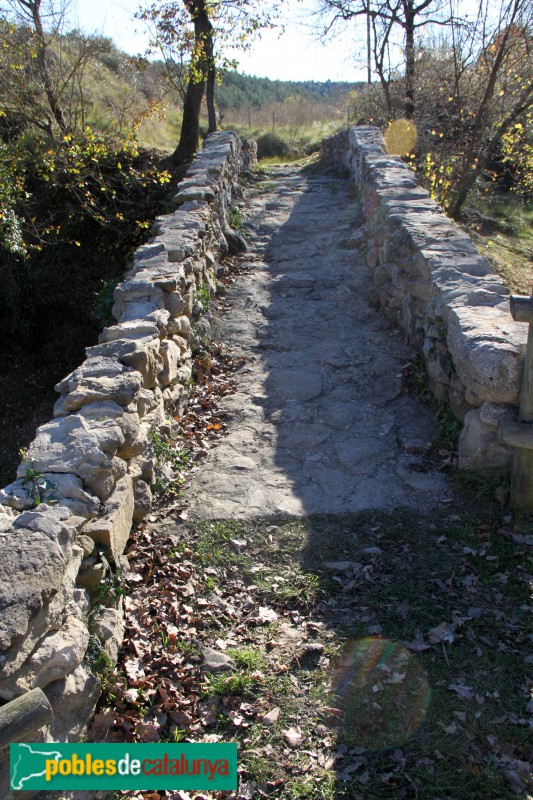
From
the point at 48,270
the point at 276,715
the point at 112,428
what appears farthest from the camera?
the point at 48,270

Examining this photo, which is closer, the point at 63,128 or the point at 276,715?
the point at 276,715

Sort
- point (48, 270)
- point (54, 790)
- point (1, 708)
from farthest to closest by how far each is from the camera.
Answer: point (48, 270) < point (54, 790) < point (1, 708)

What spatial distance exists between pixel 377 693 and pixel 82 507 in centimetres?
150

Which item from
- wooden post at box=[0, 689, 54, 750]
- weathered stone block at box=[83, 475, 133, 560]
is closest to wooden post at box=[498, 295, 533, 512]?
weathered stone block at box=[83, 475, 133, 560]

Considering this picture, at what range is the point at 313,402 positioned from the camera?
16.6ft

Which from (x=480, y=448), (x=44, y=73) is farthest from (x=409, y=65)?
(x=480, y=448)

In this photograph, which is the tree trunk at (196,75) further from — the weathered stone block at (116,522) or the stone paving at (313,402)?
the weathered stone block at (116,522)

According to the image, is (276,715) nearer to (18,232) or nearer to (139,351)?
(139,351)

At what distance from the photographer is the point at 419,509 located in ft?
12.4

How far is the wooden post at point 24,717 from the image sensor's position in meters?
1.93

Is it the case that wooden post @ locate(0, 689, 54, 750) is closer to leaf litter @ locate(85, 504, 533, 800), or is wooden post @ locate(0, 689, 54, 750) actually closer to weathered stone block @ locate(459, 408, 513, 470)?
leaf litter @ locate(85, 504, 533, 800)

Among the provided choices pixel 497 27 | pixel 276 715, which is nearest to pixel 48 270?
pixel 497 27

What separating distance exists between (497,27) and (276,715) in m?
8.53

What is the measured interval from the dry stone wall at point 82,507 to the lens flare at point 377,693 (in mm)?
1015
